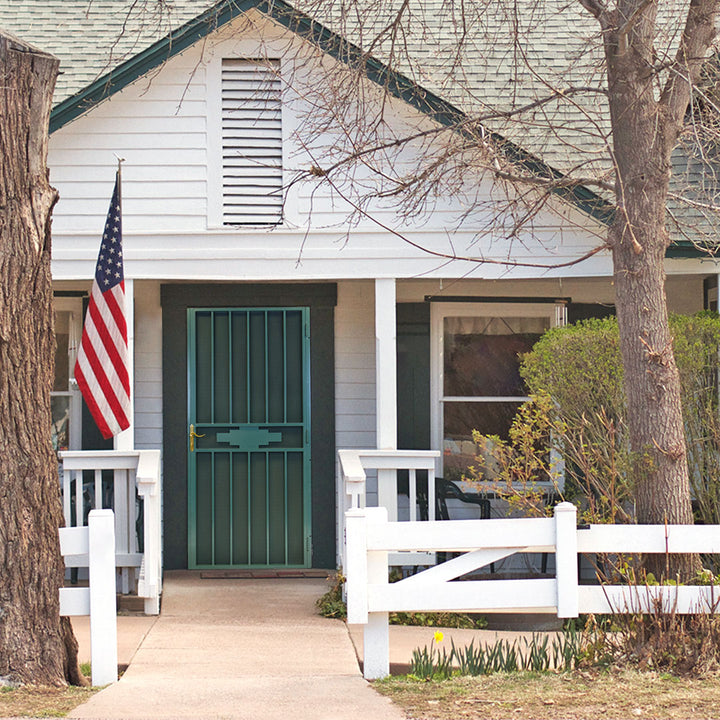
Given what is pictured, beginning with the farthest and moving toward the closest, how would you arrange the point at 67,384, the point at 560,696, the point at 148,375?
1. the point at 67,384
2. the point at 148,375
3. the point at 560,696

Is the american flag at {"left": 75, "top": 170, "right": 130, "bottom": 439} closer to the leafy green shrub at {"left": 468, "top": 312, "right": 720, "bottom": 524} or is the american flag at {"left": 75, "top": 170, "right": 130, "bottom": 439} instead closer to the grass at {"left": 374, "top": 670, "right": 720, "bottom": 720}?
the leafy green shrub at {"left": 468, "top": 312, "right": 720, "bottom": 524}

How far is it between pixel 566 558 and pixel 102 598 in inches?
99.9

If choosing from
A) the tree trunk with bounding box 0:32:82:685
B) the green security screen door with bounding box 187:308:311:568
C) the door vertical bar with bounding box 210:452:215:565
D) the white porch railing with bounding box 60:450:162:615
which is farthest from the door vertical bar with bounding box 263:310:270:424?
the tree trunk with bounding box 0:32:82:685

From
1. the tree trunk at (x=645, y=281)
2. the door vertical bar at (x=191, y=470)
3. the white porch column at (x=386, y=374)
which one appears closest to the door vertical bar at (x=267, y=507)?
the door vertical bar at (x=191, y=470)

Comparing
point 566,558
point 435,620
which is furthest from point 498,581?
point 435,620

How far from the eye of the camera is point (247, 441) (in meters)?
9.96

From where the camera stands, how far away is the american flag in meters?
8.30

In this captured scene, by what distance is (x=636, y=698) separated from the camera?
5.29m

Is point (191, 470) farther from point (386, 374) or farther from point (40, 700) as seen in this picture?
point (40, 700)

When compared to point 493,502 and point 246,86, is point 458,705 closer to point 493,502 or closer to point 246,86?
point 493,502

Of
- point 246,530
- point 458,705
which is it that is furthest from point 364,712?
point 246,530

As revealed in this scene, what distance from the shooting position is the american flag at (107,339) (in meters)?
8.30

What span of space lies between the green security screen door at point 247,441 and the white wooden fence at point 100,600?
3.93 m

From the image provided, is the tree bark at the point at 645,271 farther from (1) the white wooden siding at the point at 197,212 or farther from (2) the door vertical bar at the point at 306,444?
(2) the door vertical bar at the point at 306,444
